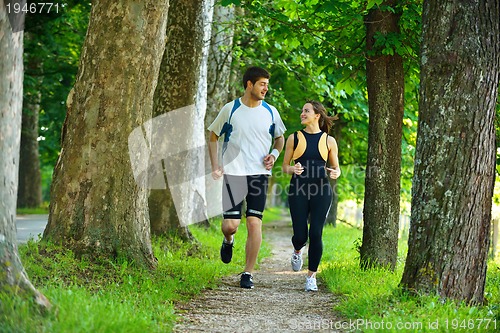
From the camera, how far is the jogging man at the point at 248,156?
8609 mm

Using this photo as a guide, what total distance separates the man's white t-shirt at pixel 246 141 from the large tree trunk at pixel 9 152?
325 centimetres

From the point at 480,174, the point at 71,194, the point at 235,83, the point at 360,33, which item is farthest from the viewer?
the point at 235,83

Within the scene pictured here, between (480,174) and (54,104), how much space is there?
859 inches

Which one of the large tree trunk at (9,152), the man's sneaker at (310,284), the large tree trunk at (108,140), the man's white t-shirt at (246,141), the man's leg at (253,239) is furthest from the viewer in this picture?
the man's sneaker at (310,284)

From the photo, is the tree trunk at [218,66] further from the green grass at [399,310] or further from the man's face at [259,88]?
the green grass at [399,310]

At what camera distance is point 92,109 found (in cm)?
817

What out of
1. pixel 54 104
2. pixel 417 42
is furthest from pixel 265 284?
pixel 54 104

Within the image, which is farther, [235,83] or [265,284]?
[235,83]

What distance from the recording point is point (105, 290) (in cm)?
692

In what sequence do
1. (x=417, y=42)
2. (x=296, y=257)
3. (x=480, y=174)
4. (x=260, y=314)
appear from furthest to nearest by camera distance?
(x=417, y=42) < (x=296, y=257) < (x=260, y=314) < (x=480, y=174)

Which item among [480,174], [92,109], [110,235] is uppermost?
[92,109]

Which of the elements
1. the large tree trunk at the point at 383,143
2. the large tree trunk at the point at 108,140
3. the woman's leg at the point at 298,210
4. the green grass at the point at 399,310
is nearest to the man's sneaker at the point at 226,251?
the woman's leg at the point at 298,210

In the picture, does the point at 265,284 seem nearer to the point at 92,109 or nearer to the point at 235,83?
the point at 92,109

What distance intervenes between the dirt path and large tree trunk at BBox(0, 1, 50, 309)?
1.34 meters
